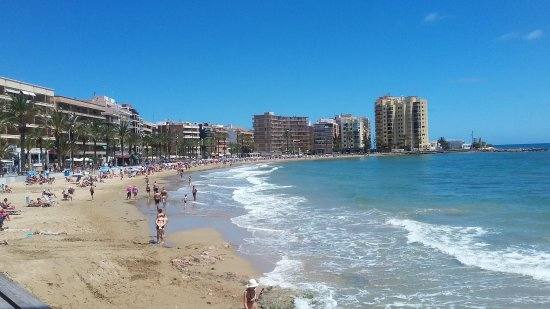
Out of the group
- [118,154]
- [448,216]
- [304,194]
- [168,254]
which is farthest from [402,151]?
[168,254]

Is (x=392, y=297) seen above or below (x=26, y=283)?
below

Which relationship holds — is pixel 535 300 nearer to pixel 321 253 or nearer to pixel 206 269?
pixel 321 253

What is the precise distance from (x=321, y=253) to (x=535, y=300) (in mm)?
6616

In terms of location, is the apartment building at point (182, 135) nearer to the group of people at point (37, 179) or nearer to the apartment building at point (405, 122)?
the apartment building at point (405, 122)

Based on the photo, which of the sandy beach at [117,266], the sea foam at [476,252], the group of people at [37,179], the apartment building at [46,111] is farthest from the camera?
the apartment building at [46,111]

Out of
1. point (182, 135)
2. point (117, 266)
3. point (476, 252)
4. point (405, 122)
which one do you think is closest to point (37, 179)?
point (117, 266)

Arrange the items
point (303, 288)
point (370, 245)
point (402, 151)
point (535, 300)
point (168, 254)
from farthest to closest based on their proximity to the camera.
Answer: point (402, 151) < point (370, 245) < point (168, 254) < point (303, 288) < point (535, 300)

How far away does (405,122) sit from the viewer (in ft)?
631

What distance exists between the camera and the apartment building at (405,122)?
618 ft

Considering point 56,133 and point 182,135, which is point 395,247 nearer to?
point 56,133

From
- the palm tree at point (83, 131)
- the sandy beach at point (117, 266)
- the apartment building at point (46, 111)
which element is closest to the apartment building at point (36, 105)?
the apartment building at point (46, 111)

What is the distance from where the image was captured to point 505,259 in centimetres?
A: 1414

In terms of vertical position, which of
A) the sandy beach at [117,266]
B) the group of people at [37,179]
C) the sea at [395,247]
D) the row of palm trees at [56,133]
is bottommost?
the sea at [395,247]

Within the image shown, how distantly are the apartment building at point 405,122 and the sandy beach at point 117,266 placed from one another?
588 feet
